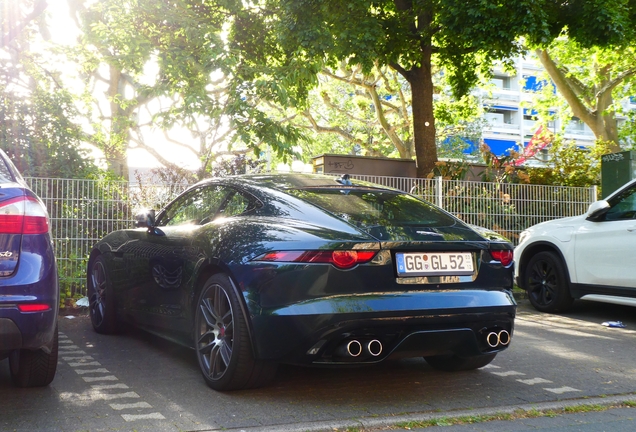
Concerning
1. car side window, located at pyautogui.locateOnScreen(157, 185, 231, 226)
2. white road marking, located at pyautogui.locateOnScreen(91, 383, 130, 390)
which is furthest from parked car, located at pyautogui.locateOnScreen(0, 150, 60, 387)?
car side window, located at pyautogui.locateOnScreen(157, 185, 231, 226)

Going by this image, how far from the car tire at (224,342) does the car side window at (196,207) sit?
0.78 meters


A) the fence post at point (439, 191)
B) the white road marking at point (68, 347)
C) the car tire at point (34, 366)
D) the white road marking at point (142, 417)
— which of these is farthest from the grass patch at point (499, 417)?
the fence post at point (439, 191)

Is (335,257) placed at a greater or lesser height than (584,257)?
greater

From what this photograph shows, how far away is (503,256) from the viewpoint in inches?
184

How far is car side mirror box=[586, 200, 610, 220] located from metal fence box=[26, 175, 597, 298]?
335 cm

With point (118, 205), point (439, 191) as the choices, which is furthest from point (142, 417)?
point (439, 191)

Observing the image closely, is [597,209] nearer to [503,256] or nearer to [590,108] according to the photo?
[503,256]

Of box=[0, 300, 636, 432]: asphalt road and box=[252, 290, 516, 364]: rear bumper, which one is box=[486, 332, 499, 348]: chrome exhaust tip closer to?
box=[252, 290, 516, 364]: rear bumper

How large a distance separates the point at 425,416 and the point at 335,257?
3.40 feet

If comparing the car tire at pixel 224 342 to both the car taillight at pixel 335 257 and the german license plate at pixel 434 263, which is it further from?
the german license plate at pixel 434 263

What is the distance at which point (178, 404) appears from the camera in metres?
4.33

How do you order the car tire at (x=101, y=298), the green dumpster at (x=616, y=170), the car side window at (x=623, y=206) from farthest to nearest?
1. the green dumpster at (x=616, y=170)
2. the car side window at (x=623, y=206)
3. the car tire at (x=101, y=298)

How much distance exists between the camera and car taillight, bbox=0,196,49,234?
3.89 m

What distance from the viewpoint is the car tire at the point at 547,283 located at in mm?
8562
